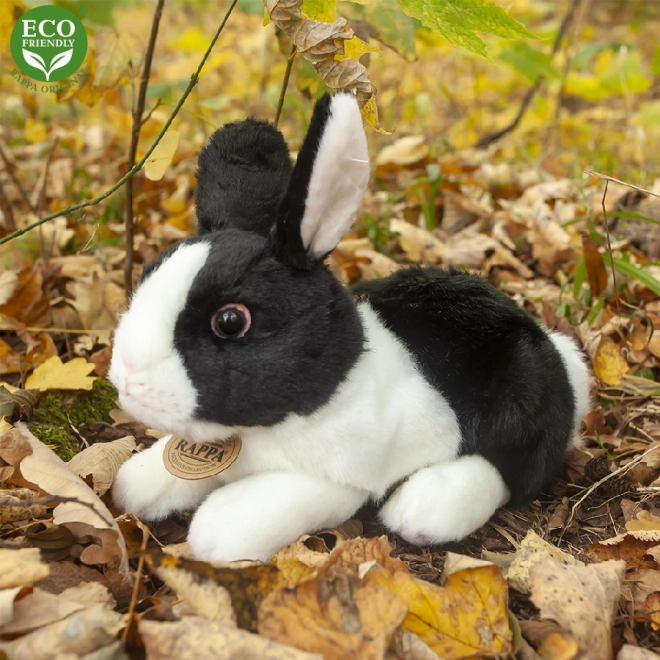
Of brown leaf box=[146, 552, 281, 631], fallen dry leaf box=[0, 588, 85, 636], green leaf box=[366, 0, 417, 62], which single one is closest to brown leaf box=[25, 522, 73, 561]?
fallen dry leaf box=[0, 588, 85, 636]

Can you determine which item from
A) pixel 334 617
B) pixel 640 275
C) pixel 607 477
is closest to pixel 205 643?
pixel 334 617

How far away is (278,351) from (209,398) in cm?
18

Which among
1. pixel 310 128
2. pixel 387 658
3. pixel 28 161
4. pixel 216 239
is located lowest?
pixel 28 161

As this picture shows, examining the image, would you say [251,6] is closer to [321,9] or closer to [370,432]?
[321,9]

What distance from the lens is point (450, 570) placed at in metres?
1.53

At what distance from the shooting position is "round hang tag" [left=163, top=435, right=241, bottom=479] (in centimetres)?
167

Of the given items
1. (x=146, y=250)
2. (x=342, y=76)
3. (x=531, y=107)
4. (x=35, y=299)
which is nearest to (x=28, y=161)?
(x=146, y=250)

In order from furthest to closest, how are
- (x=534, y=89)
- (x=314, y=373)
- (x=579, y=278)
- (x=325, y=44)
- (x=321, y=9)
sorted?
(x=534, y=89)
(x=579, y=278)
(x=321, y=9)
(x=325, y=44)
(x=314, y=373)

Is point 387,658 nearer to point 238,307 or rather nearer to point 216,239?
point 238,307

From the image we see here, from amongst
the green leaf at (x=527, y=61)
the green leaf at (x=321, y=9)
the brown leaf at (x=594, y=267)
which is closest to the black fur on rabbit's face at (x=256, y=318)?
the green leaf at (x=321, y=9)

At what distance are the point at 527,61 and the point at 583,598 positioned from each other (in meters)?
3.69

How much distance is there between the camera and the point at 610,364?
2590mm

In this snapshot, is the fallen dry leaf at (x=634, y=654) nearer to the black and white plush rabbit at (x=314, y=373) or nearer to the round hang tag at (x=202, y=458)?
the black and white plush rabbit at (x=314, y=373)

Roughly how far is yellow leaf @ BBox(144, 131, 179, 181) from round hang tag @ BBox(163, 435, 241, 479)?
0.91 m
